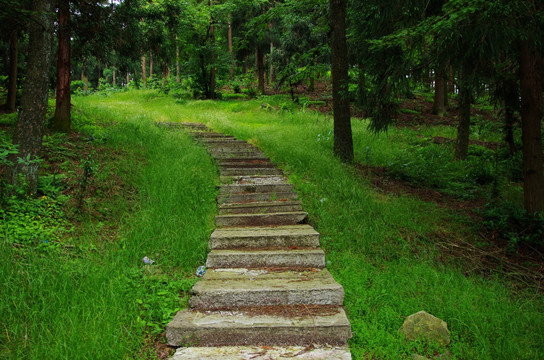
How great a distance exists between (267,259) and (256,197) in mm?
1847

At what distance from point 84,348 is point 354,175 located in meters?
5.90

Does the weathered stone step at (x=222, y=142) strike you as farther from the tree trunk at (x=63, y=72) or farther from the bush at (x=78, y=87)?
the bush at (x=78, y=87)

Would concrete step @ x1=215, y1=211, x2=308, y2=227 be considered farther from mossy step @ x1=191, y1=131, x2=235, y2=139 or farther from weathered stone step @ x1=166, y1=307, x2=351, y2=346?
mossy step @ x1=191, y1=131, x2=235, y2=139

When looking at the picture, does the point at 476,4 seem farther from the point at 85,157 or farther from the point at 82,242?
the point at 85,157

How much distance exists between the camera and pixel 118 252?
393 centimetres

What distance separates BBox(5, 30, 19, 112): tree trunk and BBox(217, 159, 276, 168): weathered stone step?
6064 millimetres

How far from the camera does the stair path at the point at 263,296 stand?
2.93m

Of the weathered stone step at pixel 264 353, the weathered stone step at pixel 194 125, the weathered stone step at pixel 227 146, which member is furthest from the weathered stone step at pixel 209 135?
the weathered stone step at pixel 264 353

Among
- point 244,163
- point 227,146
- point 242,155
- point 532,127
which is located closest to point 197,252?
point 244,163

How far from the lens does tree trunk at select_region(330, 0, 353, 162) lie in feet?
25.2

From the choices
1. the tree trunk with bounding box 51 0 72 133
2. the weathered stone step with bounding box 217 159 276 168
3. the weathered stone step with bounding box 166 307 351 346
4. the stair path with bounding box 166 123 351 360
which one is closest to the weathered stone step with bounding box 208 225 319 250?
the stair path with bounding box 166 123 351 360

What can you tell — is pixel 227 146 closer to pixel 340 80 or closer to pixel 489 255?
pixel 340 80

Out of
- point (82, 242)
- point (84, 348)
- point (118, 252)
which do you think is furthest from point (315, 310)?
point (82, 242)

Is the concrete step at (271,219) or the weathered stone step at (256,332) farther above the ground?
the concrete step at (271,219)
